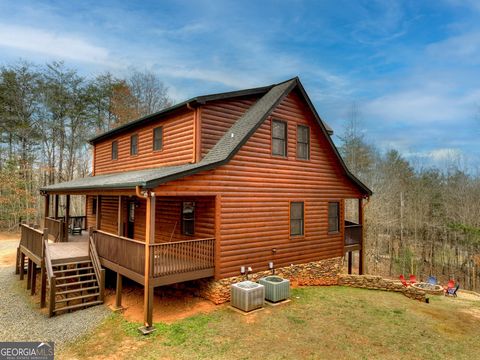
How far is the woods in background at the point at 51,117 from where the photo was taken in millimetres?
28844

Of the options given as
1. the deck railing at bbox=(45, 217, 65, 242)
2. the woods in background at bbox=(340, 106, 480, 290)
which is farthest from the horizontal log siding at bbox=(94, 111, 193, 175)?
the woods in background at bbox=(340, 106, 480, 290)

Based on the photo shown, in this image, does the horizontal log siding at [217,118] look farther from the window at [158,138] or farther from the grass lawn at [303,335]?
the grass lawn at [303,335]

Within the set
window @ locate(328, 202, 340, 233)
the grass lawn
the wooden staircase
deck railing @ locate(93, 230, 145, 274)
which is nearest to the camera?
the grass lawn

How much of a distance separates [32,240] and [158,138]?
260 inches

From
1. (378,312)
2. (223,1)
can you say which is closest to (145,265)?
(378,312)

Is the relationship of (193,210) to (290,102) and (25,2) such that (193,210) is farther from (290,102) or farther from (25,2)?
(25,2)

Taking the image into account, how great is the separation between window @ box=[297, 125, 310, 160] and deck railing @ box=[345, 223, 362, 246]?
464 cm

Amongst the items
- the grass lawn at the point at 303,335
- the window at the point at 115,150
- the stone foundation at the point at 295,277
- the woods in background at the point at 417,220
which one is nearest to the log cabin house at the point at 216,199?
the stone foundation at the point at 295,277

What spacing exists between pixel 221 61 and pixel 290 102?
92.4 ft

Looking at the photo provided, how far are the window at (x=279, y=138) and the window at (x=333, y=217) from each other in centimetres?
392

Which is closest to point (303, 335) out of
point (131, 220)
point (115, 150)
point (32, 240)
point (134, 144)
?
point (131, 220)

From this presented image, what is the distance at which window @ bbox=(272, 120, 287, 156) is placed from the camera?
38.4 feet

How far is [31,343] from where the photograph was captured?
737 cm

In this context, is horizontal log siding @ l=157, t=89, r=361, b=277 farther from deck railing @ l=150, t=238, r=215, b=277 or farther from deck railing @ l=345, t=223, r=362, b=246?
deck railing @ l=345, t=223, r=362, b=246
